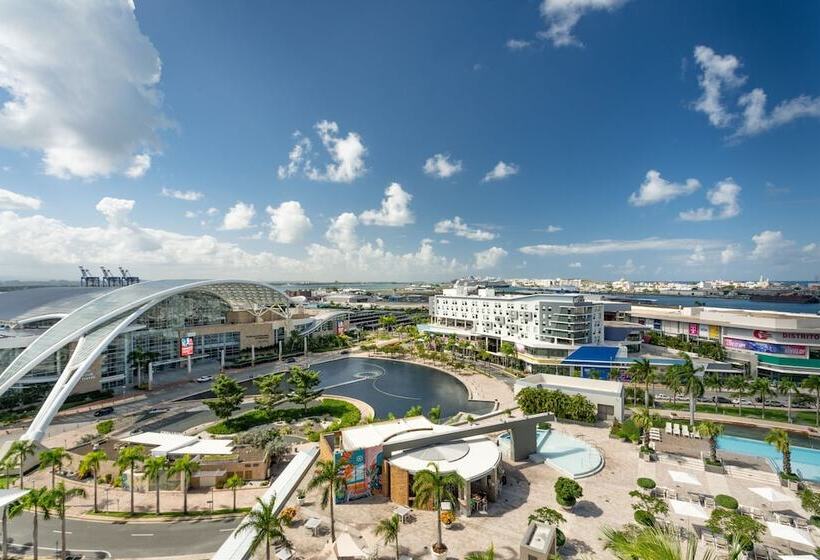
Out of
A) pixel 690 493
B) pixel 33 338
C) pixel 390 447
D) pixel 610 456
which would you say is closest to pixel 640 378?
pixel 610 456

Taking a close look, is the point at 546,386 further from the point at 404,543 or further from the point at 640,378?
the point at 404,543

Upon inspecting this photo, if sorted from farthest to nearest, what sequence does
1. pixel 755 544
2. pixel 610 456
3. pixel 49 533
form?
pixel 610 456
pixel 49 533
pixel 755 544

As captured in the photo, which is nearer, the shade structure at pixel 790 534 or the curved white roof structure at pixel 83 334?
the shade structure at pixel 790 534

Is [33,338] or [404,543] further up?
[33,338]

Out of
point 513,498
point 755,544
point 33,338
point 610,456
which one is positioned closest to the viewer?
point 755,544

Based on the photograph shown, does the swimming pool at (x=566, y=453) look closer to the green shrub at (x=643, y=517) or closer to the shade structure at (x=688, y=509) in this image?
the shade structure at (x=688, y=509)

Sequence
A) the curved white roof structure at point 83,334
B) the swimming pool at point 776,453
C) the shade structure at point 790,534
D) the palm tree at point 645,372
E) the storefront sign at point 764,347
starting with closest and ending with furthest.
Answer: the shade structure at point 790,534 → the swimming pool at point 776,453 → the curved white roof structure at point 83,334 → the palm tree at point 645,372 → the storefront sign at point 764,347

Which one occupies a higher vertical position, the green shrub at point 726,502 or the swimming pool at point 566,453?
the green shrub at point 726,502

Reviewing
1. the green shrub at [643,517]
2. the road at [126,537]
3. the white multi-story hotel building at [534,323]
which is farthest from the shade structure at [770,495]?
the white multi-story hotel building at [534,323]
